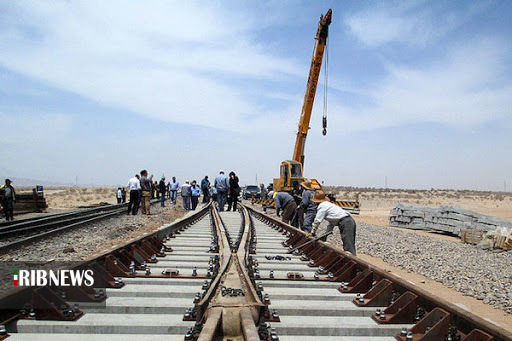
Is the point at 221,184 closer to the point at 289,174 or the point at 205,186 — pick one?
the point at 289,174

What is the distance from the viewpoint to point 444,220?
1853 cm

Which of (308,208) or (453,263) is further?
(308,208)

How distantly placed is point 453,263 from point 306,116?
1539 centimetres

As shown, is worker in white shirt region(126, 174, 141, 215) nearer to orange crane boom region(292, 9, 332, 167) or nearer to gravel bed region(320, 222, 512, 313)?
gravel bed region(320, 222, 512, 313)

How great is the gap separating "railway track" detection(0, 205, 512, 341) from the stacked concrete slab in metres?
13.4

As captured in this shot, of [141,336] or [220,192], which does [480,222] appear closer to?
[220,192]

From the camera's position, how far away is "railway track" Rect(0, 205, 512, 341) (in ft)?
10.5

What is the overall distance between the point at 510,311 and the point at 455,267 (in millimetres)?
3174

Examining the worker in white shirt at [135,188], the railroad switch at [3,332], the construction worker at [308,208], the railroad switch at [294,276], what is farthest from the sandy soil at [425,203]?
the railroad switch at [3,332]

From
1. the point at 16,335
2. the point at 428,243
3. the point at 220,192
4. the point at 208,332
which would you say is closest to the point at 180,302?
the point at 208,332

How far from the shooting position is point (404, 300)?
3859 millimetres

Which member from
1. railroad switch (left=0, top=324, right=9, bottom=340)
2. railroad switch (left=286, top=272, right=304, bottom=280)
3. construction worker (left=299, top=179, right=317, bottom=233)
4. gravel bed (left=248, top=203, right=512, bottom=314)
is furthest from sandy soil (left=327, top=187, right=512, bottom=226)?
railroad switch (left=0, top=324, right=9, bottom=340)

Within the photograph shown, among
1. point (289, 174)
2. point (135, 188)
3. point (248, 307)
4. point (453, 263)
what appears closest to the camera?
point (248, 307)

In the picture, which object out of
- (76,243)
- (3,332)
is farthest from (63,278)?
(76,243)
